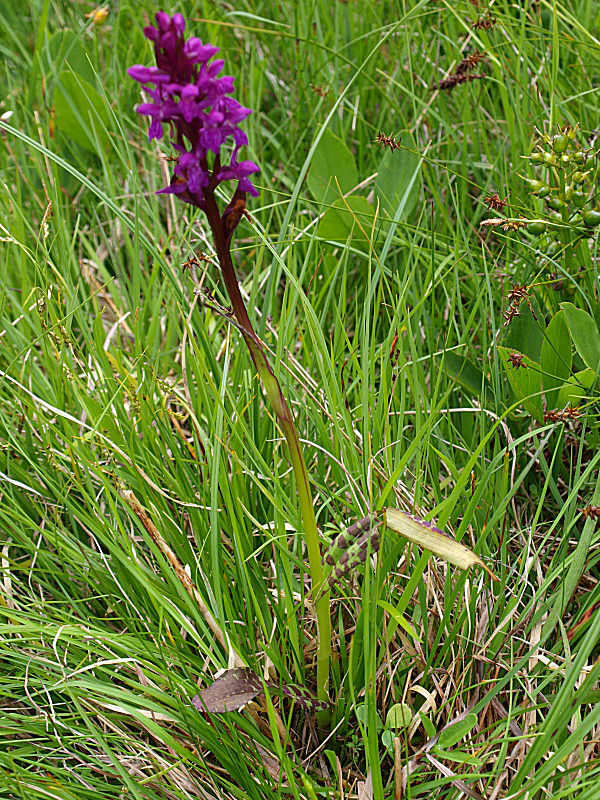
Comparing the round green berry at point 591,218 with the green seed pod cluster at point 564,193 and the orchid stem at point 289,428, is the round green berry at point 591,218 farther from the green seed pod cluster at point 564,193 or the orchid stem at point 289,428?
the orchid stem at point 289,428

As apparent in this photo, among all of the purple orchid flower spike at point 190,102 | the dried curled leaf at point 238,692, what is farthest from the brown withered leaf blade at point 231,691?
the purple orchid flower spike at point 190,102

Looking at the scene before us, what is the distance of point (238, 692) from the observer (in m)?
1.32

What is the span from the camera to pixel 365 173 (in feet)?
8.12

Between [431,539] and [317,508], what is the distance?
1.84ft

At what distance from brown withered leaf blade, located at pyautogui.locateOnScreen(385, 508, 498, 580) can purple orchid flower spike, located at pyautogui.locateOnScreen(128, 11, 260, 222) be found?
561mm

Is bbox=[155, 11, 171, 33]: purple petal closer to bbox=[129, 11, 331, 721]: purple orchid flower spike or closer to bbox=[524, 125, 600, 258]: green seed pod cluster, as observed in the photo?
bbox=[129, 11, 331, 721]: purple orchid flower spike

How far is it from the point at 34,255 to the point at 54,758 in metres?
1.11

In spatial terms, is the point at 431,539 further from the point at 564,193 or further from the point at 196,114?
the point at 564,193

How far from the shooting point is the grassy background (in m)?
1.36

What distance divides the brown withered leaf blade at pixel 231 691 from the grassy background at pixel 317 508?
6cm

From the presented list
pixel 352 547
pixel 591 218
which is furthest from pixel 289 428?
pixel 591 218

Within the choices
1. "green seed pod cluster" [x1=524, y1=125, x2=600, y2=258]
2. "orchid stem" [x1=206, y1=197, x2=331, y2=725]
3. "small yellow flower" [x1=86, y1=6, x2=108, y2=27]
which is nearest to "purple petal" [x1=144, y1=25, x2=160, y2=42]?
"orchid stem" [x1=206, y1=197, x2=331, y2=725]

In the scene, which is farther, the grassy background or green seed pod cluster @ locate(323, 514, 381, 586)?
the grassy background

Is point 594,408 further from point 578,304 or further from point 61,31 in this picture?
point 61,31
